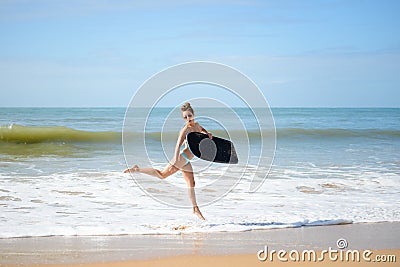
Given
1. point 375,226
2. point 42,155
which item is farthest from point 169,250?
point 42,155

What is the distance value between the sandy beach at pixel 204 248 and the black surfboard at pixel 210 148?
1.12 metres

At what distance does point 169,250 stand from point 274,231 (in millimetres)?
1531

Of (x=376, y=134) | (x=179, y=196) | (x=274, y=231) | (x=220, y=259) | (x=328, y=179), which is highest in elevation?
(x=376, y=134)

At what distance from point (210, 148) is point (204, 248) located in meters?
1.75

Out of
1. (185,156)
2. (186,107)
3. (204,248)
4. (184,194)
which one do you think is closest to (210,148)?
(185,156)

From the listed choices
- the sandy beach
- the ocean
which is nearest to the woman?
the ocean

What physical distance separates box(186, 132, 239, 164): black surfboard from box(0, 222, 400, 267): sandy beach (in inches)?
44.0

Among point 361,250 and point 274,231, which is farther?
point 274,231

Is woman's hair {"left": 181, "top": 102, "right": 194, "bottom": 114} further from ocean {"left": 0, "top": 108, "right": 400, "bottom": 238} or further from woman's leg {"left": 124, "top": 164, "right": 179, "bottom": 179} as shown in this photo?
ocean {"left": 0, "top": 108, "right": 400, "bottom": 238}

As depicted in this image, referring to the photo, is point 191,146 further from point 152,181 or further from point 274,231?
point 152,181

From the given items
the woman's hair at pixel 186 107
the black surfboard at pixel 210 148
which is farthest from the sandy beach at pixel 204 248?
the woman's hair at pixel 186 107

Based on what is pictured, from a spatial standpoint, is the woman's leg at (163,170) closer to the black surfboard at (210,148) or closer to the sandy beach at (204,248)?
the black surfboard at (210,148)

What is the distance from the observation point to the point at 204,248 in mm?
5543

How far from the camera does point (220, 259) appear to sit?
5152 mm
